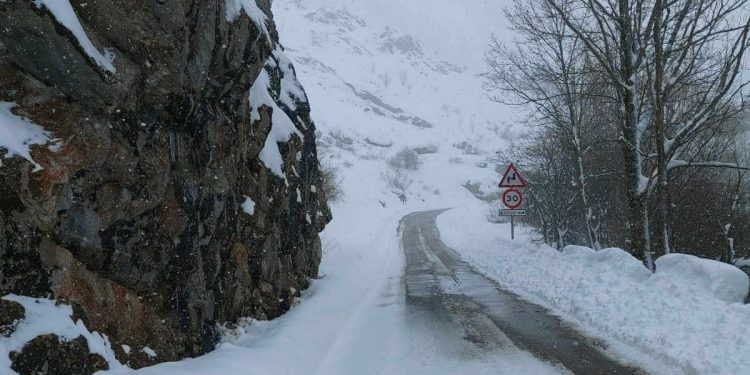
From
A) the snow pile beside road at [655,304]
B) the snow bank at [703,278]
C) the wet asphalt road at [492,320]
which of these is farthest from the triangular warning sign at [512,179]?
the snow bank at [703,278]

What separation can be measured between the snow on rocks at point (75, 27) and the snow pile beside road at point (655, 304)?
6.34 metres

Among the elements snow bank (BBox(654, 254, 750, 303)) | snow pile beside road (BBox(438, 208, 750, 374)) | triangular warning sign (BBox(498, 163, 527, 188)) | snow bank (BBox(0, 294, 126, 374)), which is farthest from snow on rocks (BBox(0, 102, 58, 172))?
triangular warning sign (BBox(498, 163, 527, 188))

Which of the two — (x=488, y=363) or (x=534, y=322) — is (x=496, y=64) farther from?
(x=488, y=363)

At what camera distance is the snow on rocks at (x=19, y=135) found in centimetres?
367

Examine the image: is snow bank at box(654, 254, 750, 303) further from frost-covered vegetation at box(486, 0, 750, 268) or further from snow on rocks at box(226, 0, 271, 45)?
snow on rocks at box(226, 0, 271, 45)

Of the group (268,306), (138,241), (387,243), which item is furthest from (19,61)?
(387,243)

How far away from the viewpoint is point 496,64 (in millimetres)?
15695

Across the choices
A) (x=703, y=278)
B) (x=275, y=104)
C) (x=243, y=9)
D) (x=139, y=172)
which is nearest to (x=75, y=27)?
(x=139, y=172)

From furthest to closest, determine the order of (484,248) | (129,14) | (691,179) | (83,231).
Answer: (484,248) < (691,179) < (129,14) < (83,231)

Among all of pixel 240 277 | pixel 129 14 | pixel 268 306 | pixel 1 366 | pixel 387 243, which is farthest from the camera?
pixel 387 243

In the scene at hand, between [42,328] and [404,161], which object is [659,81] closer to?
[42,328]

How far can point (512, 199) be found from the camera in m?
17.5

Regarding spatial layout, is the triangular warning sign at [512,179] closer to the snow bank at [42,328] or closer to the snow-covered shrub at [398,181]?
the snow bank at [42,328]

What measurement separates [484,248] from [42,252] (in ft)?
57.9
